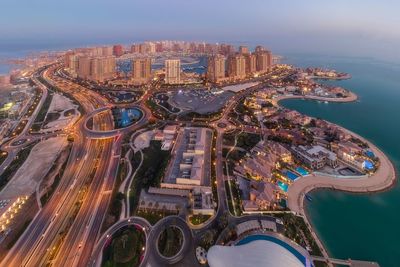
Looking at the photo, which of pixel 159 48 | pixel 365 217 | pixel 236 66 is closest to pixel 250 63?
pixel 236 66

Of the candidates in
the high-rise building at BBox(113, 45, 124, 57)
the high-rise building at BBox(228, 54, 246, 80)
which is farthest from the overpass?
the high-rise building at BBox(113, 45, 124, 57)

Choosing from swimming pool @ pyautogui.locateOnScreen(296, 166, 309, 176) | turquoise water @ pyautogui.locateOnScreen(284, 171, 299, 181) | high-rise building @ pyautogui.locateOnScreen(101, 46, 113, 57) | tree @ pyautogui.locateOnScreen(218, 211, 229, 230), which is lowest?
tree @ pyautogui.locateOnScreen(218, 211, 229, 230)

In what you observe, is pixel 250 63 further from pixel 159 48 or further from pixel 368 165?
pixel 159 48

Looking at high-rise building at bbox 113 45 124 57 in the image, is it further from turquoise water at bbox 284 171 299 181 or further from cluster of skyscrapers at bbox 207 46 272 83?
turquoise water at bbox 284 171 299 181

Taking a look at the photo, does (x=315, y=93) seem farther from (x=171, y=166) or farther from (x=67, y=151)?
(x=67, y=151)

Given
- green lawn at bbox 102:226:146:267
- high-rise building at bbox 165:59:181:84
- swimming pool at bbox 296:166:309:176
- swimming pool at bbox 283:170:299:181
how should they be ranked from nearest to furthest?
green lawn at bbox 102:226:146:267 < swimming pool at bbox 283:170:299:181 < swimming pool at bbox 296:166:309:176 < high-rise building at bbox 165:59:181:84

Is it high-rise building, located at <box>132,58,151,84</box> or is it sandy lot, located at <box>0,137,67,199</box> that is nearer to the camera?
sandy lot, located at <box>0,137,67,199</box>

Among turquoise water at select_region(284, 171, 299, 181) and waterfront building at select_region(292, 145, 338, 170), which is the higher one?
waterfront building at select_region(292, 145, 338, 170)
